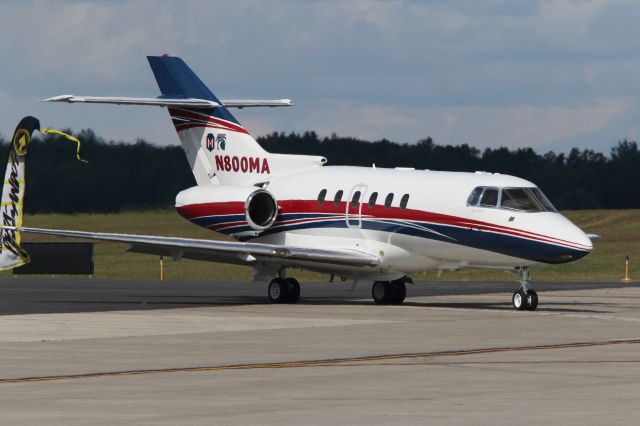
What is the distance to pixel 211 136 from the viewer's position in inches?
1531

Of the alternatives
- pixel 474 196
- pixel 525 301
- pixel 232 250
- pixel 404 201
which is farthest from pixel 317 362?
pixel 404 201

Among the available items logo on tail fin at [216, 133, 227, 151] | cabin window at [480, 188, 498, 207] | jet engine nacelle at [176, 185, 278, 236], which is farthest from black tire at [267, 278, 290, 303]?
cabin window at [480, 188, 498, 207]

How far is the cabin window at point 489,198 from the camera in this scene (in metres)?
32.4

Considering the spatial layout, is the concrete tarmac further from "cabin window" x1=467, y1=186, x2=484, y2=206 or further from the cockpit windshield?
"cabin window" x1=467, y1=186, x2=484, y2=206

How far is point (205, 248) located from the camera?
111 ft

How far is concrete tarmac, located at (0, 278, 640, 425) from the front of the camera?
1479 cm

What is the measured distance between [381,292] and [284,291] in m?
2.48

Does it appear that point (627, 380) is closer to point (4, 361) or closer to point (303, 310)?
point (4, 361)

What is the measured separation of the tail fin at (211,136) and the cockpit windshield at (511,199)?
7185mm

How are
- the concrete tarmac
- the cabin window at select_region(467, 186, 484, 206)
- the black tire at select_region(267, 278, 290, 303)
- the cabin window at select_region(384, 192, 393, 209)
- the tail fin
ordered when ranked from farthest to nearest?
the tail fin, the black tire at select_region(267, 278, 290, 303), the cabin window at select_region(384, 192, 393, 209), the cabin window at select_region(467, 186, 484, 206), the concrete tarmac

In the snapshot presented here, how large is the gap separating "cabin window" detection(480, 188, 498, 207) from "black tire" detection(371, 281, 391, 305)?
436 cm

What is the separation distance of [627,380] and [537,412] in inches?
137

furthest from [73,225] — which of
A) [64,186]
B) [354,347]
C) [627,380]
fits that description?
[627,380]

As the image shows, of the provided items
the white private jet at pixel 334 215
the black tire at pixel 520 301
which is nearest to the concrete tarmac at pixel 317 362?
the black tire at pixel 520 301
